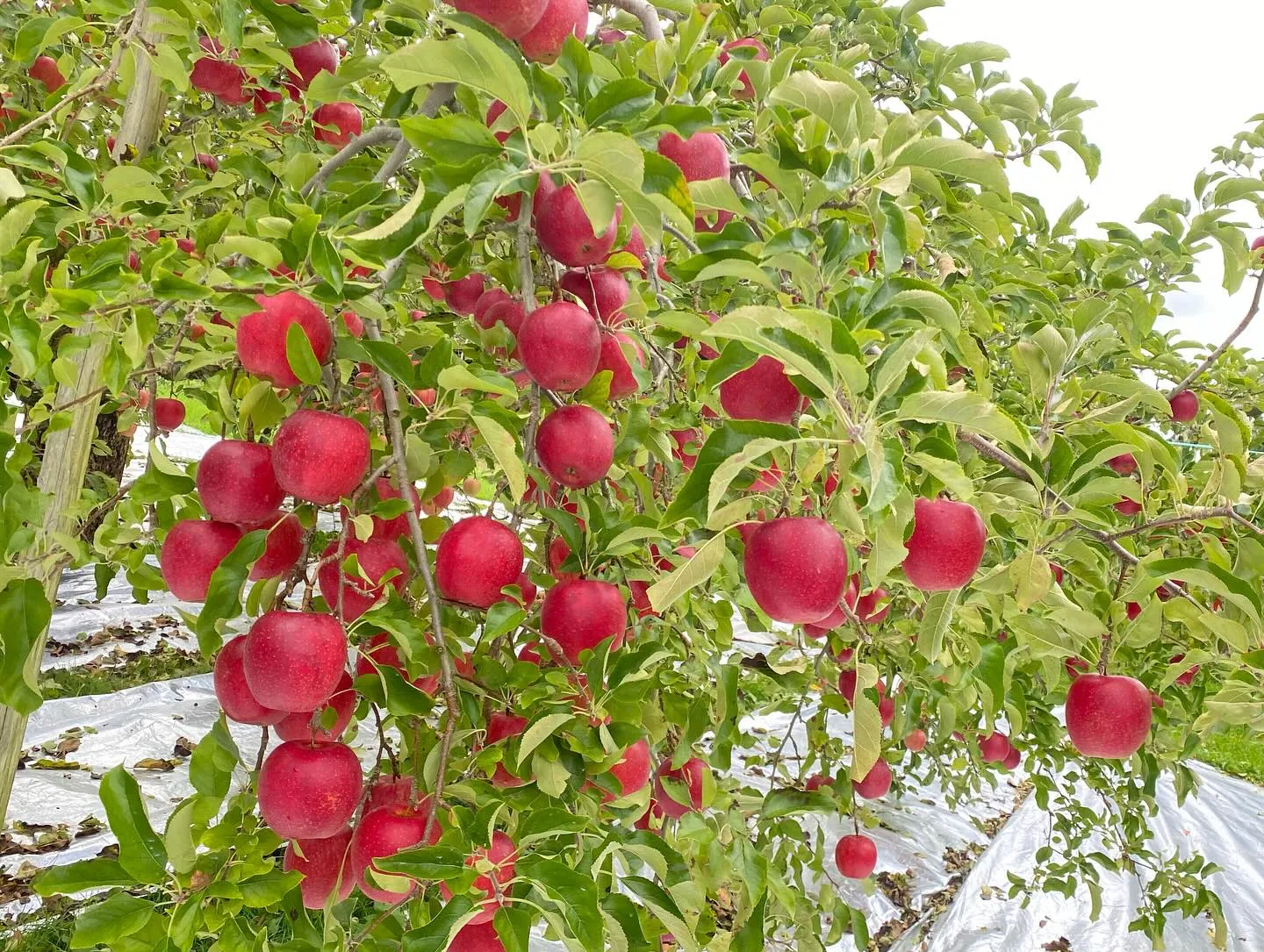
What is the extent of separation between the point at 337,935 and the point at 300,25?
94cm

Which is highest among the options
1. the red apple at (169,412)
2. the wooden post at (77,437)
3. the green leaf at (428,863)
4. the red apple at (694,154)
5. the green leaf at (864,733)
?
the red apple at (694,154)

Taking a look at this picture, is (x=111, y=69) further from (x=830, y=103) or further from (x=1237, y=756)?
(x=1237, y=756)

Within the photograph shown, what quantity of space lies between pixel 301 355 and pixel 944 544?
1.90 ft

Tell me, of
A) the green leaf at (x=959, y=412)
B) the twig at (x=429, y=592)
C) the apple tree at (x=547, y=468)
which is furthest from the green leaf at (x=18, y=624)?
the green leaf at (x=959, y=412)

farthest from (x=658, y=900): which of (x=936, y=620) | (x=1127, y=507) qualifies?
(x=1127, y=507)

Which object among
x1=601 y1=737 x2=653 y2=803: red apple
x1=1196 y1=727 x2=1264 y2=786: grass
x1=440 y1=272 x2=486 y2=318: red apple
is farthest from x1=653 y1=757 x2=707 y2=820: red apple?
x1=1196 y1=727 x2=1264 y2=786: grass

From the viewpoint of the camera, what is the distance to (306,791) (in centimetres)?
75

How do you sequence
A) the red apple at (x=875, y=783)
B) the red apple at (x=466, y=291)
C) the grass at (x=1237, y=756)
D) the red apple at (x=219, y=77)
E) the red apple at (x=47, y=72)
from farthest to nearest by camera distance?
the grass at (x=1237, y=756), the red apple at (x=875, y=783), the red apple at (x=47, y=72), the red apple at (x=219, y=77), the red apple at (x=466, y=291)

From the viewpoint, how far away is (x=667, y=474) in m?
1.22

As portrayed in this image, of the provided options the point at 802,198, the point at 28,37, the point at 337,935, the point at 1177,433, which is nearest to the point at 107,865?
the point at 337,935

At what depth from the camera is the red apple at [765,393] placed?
720 millimetres

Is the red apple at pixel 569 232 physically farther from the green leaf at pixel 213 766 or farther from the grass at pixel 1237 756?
the grass at pixel 1237 756

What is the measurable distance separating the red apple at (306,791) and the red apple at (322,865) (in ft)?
0.18

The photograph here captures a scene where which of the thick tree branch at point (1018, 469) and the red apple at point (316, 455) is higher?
the thick tree branch at point (1018, 469)
